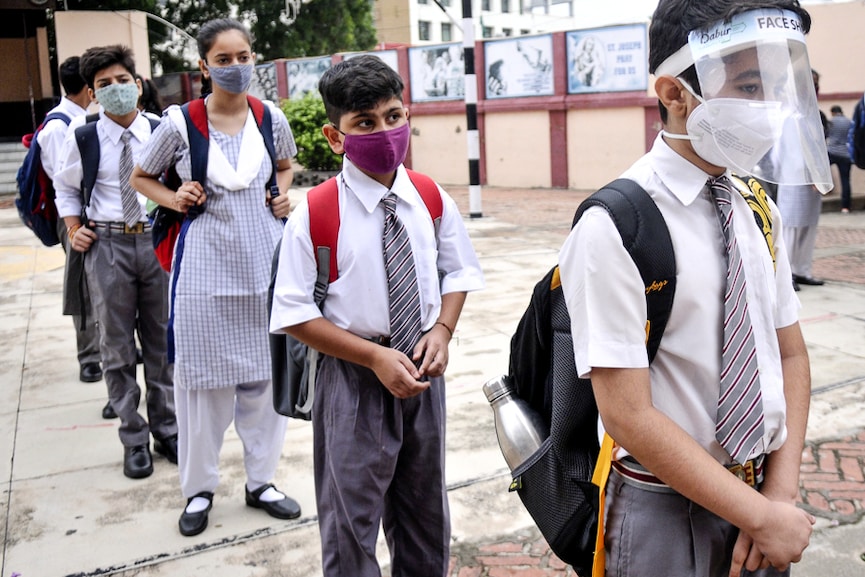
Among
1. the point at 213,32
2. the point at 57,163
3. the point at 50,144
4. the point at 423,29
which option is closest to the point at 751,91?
the point at 213,32

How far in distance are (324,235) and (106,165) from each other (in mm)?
2228

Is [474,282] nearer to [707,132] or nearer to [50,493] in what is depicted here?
[707,132]

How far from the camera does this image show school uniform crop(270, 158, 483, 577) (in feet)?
7.83

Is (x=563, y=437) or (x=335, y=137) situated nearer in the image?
(x=563, y=437)

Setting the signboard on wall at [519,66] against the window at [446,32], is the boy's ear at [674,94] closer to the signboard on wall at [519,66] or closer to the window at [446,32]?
the signboard on wall at [519,66]

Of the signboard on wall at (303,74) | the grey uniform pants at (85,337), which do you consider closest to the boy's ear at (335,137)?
the grey uniform pants at (85,337)

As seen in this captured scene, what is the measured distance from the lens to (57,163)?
4.56m

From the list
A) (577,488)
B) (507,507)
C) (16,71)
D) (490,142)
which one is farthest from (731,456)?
(16,71)

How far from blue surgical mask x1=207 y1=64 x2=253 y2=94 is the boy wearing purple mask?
948mm

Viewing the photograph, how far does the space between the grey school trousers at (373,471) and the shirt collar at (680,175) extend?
1.11 metres

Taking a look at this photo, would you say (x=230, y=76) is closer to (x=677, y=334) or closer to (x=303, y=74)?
(x=677, y=334)

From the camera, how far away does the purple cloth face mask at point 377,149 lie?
7.92 feet

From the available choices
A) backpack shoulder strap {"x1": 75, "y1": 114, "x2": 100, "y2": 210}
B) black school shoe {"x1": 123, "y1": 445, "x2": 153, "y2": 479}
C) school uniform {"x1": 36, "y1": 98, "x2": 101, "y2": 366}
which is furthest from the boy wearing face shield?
school uniform {"x1": 36, "y1": 98, "x2": 101, "y2": 366}

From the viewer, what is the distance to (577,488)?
69.2 inches
